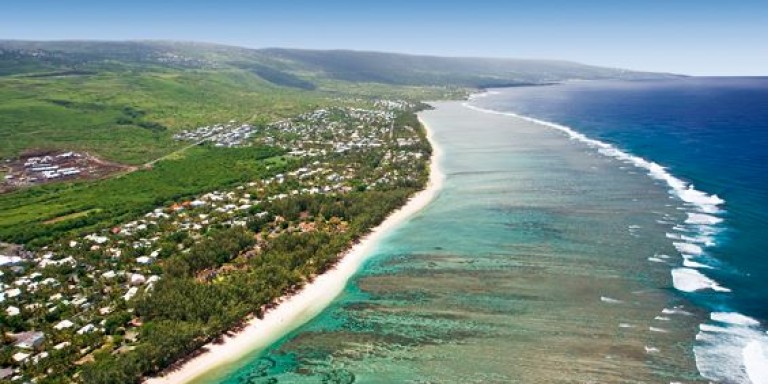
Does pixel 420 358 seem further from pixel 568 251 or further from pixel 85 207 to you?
pixel 85 207

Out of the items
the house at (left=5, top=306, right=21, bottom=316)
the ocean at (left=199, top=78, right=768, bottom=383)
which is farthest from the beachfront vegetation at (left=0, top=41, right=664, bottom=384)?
the ocean at (left=199, top=78, right=768, bottom=383)

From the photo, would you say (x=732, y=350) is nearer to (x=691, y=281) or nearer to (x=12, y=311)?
(x=691, y=281)

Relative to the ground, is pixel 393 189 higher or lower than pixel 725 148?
lower

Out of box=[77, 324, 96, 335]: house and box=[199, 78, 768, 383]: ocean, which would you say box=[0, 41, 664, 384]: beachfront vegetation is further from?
box=[199, 78, 768, 383]: ocean

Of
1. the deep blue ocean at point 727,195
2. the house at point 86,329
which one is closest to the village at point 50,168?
the house at point 86,329

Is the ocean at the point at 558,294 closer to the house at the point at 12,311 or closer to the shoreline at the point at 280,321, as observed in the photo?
the shoreline at the point at 280,321

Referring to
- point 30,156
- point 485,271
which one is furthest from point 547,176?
point 30,156
